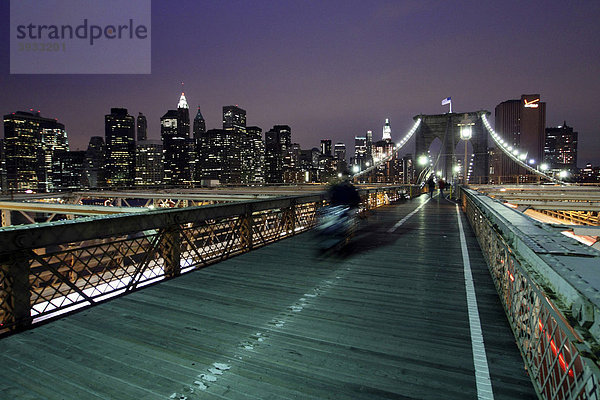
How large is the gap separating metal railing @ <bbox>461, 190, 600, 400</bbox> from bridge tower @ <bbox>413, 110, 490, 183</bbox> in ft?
234

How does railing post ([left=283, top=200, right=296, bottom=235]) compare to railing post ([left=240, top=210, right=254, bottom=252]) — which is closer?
railing post ([left=240, top=210, right=254, bottom=252])

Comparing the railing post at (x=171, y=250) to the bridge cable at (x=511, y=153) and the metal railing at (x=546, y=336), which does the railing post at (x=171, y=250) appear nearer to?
the metal railing at (x=546, y=336)

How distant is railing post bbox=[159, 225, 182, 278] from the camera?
5.70 metres

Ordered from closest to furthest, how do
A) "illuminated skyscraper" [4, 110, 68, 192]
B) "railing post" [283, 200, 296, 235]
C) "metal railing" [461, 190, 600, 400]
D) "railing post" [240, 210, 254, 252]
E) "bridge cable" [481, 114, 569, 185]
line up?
"metal railing" [461, 190, 600, 400] < "railing post" [240, 210, 254, 252] < "railing post" [283, 200, 296, 235] < "bridge cable" [481, 114, 569, 185] < "illuminated skyscraper" [4, 110, 68, 192]

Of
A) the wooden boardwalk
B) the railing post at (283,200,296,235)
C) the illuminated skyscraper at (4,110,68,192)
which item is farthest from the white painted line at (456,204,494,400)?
the illuminated skyscraper at (4,110,68,192)

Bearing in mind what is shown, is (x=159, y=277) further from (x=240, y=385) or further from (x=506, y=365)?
(x=506, y=365)

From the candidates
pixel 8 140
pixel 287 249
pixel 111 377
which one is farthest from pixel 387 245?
pixel 8 140

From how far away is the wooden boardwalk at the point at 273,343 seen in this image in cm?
275

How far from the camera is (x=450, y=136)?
231ft

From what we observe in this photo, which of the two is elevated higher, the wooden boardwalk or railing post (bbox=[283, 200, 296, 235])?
railing post (bbox=[283, 200, 296, 235])

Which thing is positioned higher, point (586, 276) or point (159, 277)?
point (586, 276)

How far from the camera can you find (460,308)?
4.38 meters

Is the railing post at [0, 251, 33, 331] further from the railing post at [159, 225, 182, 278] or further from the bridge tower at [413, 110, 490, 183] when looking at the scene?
the bridge tower at [413, 110, 490, 183]

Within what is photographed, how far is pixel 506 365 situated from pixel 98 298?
5.13m
